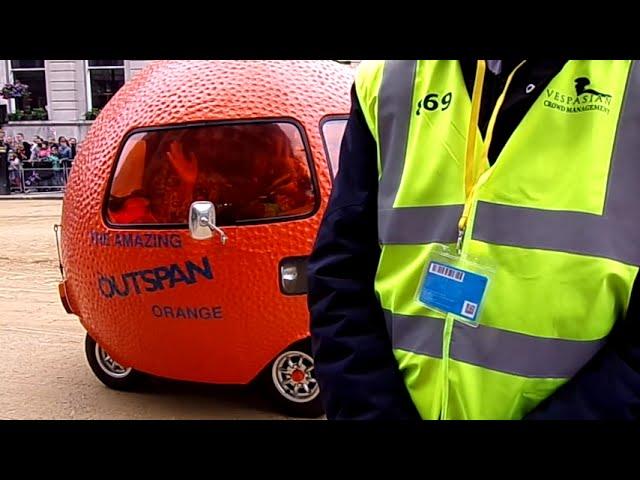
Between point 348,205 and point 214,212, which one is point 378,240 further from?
point 214,212

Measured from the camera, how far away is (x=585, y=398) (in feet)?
3.86

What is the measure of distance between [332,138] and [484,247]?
2.87 meters

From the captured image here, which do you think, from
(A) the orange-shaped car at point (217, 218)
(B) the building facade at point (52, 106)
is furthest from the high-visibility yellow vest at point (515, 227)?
(B) the building facade at point (52, 106)

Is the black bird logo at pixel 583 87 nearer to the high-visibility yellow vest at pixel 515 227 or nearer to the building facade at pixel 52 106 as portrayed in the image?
the high-visibility yellow vest at pixel 515 227

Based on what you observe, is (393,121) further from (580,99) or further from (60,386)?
(60,386)

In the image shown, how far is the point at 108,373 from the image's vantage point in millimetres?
4793

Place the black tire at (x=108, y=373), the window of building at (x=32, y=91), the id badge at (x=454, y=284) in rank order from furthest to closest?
1. the window of building at (x=32, y=91)
2. the black tire at (x=108, y=373)
3. the id badge at (x=454, y=284)

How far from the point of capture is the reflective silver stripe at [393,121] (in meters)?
1.37

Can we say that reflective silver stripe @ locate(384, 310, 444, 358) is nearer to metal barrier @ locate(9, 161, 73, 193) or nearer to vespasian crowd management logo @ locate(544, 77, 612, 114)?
vespasian crowd management logo @ locate(544, 77, 612, 114)

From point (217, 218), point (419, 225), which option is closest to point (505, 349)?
point (419, 225)

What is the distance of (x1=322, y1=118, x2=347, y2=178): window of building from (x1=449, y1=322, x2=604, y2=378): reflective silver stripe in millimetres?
2739

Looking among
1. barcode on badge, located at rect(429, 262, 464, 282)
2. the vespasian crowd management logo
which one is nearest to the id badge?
barcode on badge, located at rect(429, 262, 464, 282)

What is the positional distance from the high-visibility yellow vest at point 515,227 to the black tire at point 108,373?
365 cm

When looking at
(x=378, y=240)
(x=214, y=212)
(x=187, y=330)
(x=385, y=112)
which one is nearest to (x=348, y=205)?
(x=378, y=240)
